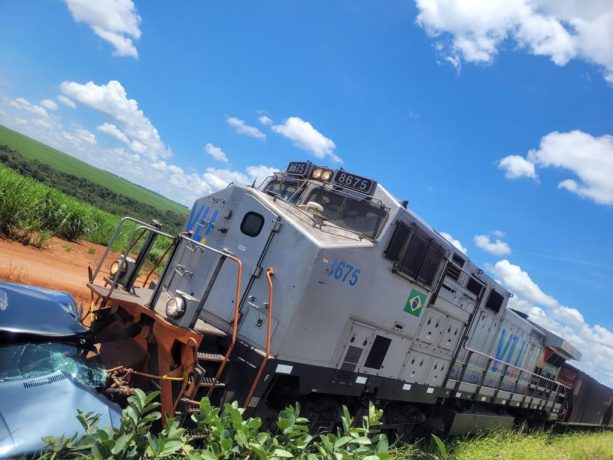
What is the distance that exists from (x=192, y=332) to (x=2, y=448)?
197 centimetres

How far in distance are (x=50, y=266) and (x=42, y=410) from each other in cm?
1125

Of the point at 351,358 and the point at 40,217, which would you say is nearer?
the point at 351,358

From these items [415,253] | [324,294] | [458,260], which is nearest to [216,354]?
[324,294]

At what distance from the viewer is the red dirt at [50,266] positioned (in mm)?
10711

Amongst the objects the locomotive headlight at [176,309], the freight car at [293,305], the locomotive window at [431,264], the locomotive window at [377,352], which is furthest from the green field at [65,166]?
the locomotive headlight at [176,309]

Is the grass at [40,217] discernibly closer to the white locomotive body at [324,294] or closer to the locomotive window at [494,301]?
the white locomotive body at [324,294]

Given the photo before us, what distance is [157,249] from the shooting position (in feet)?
83.8

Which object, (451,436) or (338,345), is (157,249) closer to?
(451,436)

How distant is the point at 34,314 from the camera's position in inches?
180

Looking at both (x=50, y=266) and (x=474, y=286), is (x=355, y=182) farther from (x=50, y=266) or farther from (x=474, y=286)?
(x=50, y=266)

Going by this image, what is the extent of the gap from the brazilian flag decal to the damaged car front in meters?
4.44

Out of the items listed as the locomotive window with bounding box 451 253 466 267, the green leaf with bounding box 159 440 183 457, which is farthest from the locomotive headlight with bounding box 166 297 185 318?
the locomotive window with bounding box 451 253 466 267

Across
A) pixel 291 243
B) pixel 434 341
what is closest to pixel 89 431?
pixel 291 243

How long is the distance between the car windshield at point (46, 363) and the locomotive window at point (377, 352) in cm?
364
